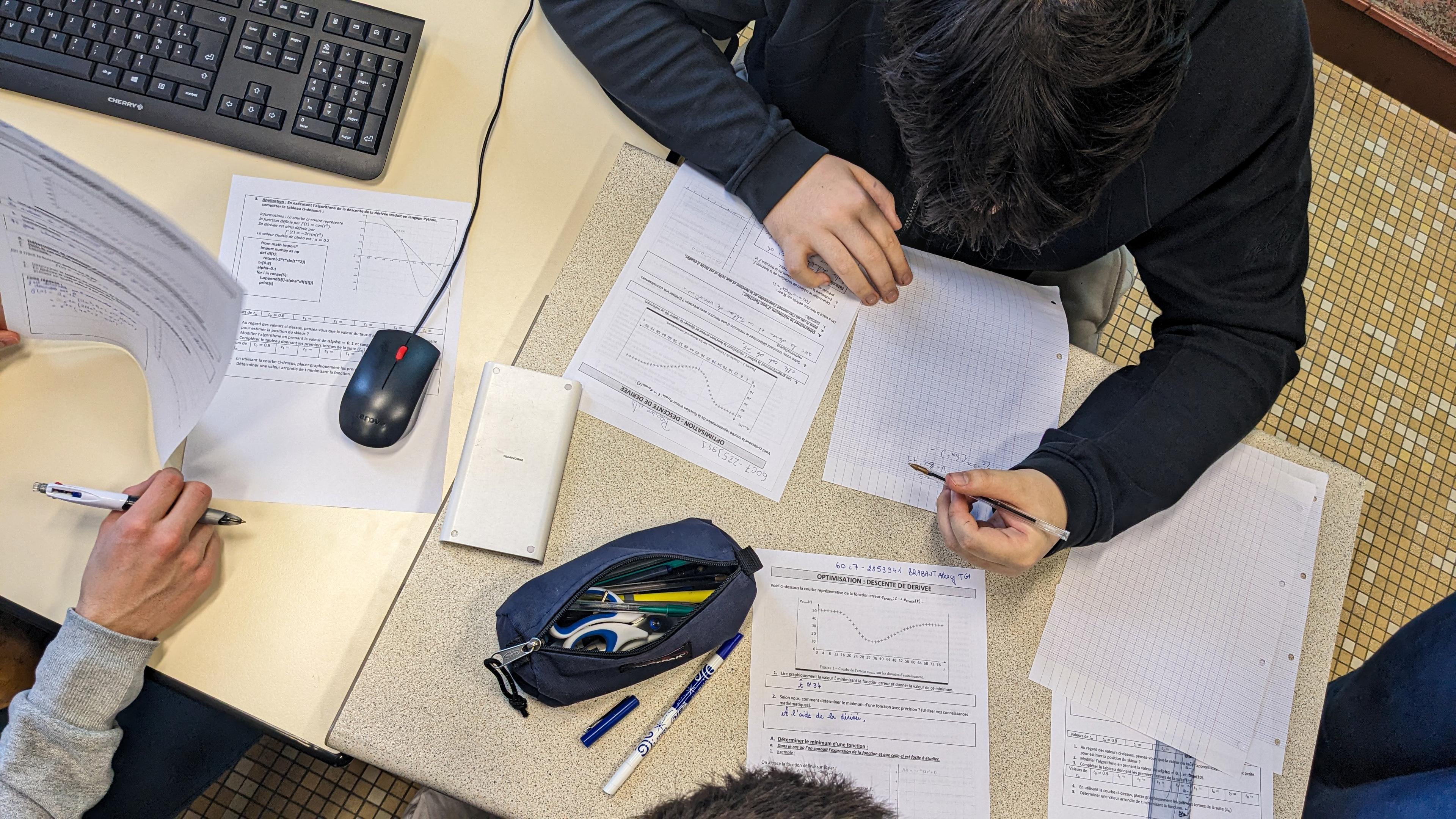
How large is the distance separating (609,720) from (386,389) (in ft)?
1.13

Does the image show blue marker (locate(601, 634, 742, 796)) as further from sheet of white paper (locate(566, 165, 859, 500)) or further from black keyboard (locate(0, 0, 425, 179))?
black keyboard (locate(0, 0, 425, 179))

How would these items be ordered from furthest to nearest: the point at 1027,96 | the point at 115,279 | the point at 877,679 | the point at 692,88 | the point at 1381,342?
the point at 1381,342
the point at 692,88
the point at 877,679
the point at 115,279
the point at 1027,96

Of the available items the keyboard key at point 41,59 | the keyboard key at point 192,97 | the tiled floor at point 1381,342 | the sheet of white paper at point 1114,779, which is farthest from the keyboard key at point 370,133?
the tiled floor at point 1381,342

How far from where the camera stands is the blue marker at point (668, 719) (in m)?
0.70

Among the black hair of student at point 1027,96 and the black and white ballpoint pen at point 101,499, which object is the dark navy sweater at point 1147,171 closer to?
the black hair of student at point 1027,96

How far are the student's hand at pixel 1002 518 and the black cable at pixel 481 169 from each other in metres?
0.51

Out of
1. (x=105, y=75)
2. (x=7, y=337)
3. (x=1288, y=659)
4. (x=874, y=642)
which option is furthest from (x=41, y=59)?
(x=1288, y=659)

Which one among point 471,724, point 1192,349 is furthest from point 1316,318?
point 471,724

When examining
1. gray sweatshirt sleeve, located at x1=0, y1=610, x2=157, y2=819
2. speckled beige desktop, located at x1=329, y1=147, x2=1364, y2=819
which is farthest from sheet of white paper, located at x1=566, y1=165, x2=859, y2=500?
gray sweatshirt sleeve, located at x1=0, y1=610, x2=157, y2=819

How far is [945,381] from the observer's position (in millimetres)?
818

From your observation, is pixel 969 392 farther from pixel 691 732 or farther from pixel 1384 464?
pixel 1384 464

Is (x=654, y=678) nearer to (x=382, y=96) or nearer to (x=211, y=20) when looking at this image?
(x=382, y=96)

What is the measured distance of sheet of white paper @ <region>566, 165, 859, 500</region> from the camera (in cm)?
78

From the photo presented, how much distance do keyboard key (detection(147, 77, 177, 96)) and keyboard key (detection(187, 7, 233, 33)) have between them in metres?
0.06
